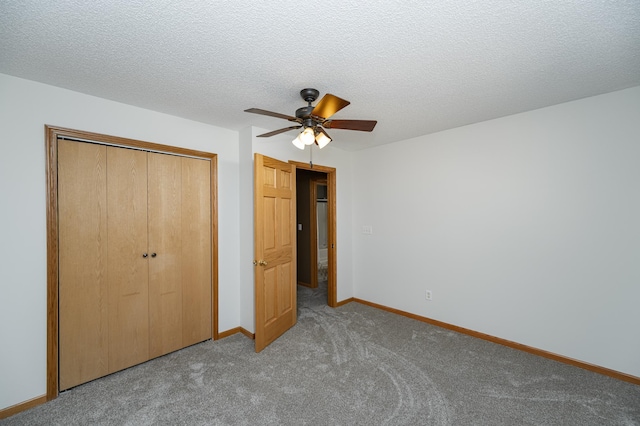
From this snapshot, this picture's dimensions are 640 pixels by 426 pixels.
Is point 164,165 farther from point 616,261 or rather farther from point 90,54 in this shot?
point 616,261

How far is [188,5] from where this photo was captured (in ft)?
4.25

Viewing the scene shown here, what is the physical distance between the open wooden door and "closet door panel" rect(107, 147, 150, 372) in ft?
3.58

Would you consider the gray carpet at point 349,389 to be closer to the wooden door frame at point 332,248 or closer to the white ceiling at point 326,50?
the wooden door frame at point 332,248

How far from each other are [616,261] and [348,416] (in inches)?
104

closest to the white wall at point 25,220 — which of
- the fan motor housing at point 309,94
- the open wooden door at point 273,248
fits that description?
the open wooden door at point 273,248

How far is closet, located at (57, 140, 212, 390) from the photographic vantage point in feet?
7.27

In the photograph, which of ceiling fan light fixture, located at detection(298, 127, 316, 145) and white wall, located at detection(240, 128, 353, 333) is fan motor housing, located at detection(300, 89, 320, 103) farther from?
white wall, located at detection(240, 128, 353, 333)

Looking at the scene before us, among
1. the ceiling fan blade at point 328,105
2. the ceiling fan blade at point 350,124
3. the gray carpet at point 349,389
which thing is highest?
the ceiling fan blade at point 328,105

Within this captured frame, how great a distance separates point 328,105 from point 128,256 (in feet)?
7.64

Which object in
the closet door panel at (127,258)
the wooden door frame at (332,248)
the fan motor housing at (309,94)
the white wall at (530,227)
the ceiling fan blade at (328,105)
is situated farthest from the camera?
the wooden door frame at (332,248)

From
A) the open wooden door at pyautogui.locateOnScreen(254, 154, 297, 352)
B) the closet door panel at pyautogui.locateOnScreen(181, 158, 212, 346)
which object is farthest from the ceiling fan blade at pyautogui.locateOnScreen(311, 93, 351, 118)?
the closet door panel at pyautogui.locateOnScreen(181, 158, 212, 346)

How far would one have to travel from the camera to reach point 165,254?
274 centimetres

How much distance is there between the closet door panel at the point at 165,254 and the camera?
2.65 metres

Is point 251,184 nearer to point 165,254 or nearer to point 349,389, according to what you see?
point 165,254
